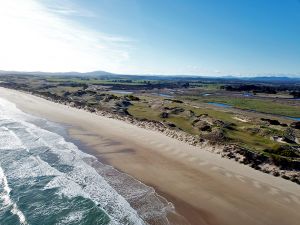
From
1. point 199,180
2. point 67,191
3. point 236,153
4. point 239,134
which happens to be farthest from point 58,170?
point 239,134

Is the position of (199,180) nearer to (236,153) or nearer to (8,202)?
(236,153)

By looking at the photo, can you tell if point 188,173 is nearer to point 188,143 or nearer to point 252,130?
point 188,143

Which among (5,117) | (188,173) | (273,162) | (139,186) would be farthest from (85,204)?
(5,117)

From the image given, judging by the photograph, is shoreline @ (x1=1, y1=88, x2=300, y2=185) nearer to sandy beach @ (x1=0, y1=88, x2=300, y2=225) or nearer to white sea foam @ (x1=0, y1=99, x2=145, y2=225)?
sandy beach @ (x1=0, y1=88, x2=300, y2=225)

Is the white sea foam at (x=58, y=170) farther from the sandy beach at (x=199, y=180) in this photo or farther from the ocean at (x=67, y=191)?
the sandy beach at (x=199, y=180)

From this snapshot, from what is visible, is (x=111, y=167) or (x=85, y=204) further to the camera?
(x=111, y=167)
